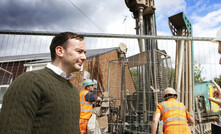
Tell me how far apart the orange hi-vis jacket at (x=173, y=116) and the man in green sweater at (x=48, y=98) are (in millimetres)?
2409

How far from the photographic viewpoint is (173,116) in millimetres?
2963

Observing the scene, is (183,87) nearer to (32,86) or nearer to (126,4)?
(126,4)

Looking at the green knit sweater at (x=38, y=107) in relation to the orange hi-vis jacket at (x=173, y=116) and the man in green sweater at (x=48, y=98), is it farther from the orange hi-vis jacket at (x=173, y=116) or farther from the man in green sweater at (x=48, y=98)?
the orange hi-vis jacket at (x=173, y=116)

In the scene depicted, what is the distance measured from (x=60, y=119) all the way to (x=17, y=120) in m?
0.26

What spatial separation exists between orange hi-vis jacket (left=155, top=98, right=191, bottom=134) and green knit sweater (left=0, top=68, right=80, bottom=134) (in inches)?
95.8

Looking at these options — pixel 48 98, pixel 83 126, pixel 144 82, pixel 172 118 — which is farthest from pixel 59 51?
pixel 144 82

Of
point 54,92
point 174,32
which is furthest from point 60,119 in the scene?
point 174,32

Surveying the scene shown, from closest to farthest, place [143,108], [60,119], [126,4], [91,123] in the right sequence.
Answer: [60,119], [91,123], [143,108], [126,4]

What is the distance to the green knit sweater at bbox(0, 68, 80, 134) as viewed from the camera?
76cm

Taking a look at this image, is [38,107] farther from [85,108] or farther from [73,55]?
[85,108]

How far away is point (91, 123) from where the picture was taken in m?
3.57

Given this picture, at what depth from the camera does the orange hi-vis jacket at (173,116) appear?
290 cm

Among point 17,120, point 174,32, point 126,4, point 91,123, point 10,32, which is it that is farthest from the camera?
point 126,4

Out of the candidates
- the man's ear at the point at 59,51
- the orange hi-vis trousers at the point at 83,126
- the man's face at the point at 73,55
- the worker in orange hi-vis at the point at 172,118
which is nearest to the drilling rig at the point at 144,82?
the orange hi-vis trousers at the point at 83,126
